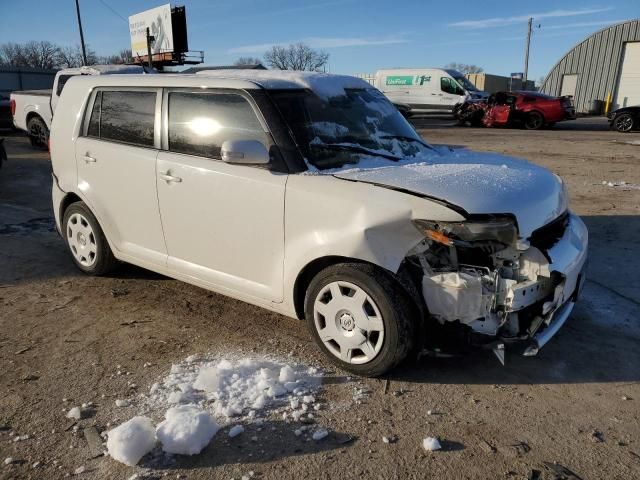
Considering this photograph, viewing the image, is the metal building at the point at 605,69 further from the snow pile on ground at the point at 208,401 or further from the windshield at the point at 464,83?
the snow pile on ground at the point at 208,401

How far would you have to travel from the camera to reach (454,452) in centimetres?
257

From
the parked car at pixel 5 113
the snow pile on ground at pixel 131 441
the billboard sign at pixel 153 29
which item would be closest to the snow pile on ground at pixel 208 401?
the snow pile on ground at pixel 131 441

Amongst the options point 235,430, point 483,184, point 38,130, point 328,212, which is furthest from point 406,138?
point 38,130

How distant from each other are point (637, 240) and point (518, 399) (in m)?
3.86

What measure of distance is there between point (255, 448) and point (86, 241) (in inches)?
120

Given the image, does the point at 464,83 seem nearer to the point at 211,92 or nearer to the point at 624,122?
the point at 624,122

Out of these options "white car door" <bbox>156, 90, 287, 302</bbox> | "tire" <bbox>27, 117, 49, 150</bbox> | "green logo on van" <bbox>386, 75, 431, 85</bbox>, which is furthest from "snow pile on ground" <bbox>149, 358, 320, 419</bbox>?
"green logo on van" <bbox>386, 75, 431, 85</bbox>

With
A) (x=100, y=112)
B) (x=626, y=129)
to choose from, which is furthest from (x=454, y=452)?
(x=626, y=129)

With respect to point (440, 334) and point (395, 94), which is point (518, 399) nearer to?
point (440, 334)

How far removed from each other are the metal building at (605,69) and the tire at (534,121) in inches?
610

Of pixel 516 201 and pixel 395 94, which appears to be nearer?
pixel 516 201

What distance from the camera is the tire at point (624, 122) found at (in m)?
19.6

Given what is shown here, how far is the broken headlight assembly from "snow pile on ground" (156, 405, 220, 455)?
1530mm

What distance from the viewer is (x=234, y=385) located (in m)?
3.08
